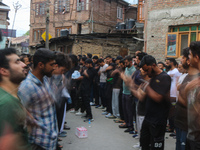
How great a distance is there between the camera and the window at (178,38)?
11445 mm

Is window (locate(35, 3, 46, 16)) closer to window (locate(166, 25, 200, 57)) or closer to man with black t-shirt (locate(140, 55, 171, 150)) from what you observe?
window (locate(166, 25, 200, 57))

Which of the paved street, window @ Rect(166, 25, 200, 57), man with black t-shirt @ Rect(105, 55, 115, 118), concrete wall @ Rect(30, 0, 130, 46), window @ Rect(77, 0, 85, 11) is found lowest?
the paved street

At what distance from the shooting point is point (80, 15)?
1051 inches

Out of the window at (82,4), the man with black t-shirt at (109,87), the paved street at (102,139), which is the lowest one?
the paved street at (102,139)

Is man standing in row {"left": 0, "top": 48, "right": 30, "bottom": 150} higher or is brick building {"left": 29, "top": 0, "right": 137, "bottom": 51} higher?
brick building {"left": 29, "top": 0, "right": 137, "bottom": 51}

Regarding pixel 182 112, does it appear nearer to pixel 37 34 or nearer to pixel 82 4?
pixel 82 4

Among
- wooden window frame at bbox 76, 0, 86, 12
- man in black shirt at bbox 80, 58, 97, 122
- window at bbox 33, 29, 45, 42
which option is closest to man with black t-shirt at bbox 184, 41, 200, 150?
man in black shirt at bbox 80, 58, 97, 122

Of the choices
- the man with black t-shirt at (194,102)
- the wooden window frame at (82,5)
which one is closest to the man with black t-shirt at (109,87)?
the man with black t-shirt at (194,102)

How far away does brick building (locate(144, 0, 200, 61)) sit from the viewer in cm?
1134

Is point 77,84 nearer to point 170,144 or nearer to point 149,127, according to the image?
point 170,144

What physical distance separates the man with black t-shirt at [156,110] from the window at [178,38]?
8667 mm

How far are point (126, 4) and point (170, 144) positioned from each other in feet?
91.1

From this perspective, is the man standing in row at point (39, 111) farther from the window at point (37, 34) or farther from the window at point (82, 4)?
the window at point (37, 34)

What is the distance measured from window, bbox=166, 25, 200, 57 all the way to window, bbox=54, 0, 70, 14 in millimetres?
18863
